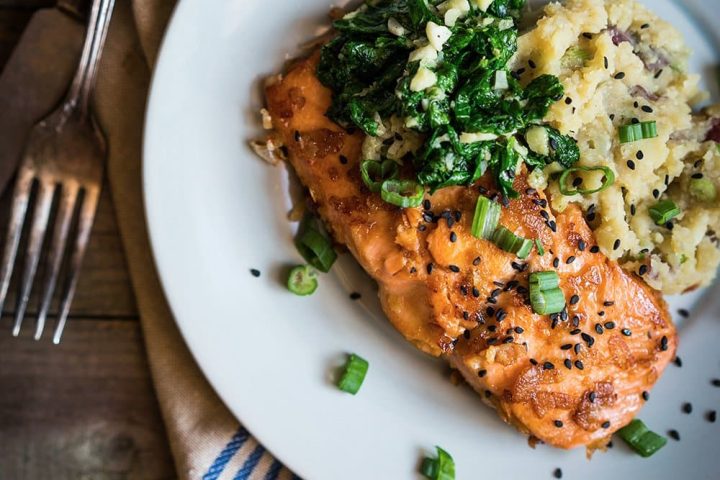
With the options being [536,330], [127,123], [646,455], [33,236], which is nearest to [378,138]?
[536,330]

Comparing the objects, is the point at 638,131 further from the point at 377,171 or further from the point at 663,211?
the point at 377,171

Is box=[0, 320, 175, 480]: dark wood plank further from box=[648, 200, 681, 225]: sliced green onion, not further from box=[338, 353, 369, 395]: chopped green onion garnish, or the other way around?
box=[648, 200, 681, 225]: sliced green onion

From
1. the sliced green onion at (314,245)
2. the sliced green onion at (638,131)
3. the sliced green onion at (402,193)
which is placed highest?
the sliced green onion at (638,131)

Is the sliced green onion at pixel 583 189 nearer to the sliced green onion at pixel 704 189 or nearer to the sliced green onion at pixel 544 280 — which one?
the sliced green onion at pixel 544 280

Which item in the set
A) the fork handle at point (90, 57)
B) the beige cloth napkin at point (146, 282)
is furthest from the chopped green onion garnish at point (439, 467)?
the fork handle at point (90, 57)

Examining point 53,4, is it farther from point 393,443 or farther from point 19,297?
point 393,443

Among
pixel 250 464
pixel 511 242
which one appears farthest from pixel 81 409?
pixel 511 242

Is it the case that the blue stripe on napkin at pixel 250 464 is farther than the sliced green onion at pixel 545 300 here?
Yes
